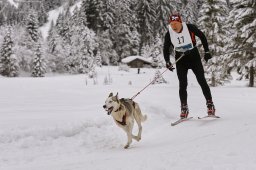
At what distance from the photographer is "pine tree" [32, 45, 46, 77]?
188 feet

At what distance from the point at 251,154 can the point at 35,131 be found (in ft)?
13.9

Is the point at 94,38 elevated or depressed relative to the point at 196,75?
elevated

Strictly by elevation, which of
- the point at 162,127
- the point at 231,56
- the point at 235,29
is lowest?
the point at 162,127

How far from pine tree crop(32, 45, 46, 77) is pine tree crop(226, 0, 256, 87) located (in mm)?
37975

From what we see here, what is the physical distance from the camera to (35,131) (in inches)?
267

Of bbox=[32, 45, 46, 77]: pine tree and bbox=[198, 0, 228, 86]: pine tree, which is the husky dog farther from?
bbox=[32, 45, 46, 77]: pine tree

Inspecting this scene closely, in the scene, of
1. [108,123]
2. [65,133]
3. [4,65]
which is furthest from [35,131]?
[4,65]

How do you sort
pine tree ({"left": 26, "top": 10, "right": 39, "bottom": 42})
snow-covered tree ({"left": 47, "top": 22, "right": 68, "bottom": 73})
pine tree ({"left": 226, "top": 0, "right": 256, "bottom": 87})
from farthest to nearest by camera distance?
pine tree ({"left": 26, "top": 10, "right": 39, "bottom": 42}) < snow-covered tree ({"left": 47, "top": 22, "right": 68, "bottom": 73}) < pine tree ({"left": 226, "top": 0, "right": 256, "bottom": 87})

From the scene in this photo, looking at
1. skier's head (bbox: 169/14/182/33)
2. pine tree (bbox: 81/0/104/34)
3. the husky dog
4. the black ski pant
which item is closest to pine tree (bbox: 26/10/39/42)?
pine tree (bbox: 81/0/104/34)

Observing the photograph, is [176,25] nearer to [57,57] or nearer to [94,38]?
[94,38]

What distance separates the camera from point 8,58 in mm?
56438

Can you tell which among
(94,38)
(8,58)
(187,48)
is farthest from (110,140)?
(94,38)

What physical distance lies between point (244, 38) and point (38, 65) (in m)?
39.3

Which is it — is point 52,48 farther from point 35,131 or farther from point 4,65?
point 35,131
